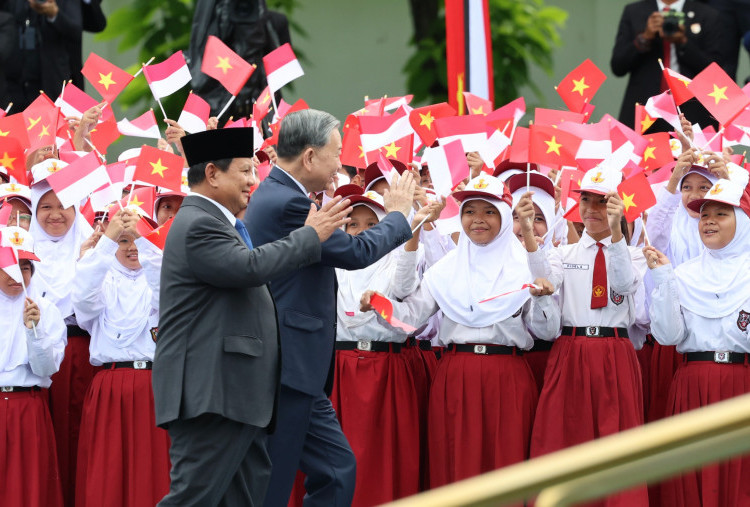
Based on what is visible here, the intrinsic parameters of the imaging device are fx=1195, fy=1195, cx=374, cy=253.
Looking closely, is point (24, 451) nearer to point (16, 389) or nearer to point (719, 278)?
point (16, 389)

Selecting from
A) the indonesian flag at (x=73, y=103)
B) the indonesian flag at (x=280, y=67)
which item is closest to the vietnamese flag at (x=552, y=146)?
the indonesian flag at (x=280, y=67)

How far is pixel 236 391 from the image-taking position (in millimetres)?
4387

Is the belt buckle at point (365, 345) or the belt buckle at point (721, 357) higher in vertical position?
the belt buckle at point (365, 345)

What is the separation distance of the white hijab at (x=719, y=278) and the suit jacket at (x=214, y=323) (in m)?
→ 2.66

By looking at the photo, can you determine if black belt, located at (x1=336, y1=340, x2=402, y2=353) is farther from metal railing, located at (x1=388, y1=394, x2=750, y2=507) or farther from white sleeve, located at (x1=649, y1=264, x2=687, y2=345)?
metal railing, located at (x1=388, y1=394, x2=750, y2=507)

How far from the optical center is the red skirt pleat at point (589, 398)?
6320mm

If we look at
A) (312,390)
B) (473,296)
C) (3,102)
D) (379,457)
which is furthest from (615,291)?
(3,102)

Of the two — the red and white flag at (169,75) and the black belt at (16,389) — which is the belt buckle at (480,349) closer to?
the black belt at (16,389)

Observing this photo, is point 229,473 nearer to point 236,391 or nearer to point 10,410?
point 236,391

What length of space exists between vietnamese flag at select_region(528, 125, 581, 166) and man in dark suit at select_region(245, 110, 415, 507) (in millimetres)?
1924

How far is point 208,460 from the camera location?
4336 millimetres

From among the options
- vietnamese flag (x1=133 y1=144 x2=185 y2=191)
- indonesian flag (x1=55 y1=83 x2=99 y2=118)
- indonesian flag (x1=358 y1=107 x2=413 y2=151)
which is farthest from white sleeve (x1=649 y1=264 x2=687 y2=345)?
indonesian flag (x1=55 y1=83 x2=99 y2=118)

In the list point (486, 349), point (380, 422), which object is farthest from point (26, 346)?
point (486, 349)

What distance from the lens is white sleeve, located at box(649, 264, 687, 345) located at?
614 centimetres
